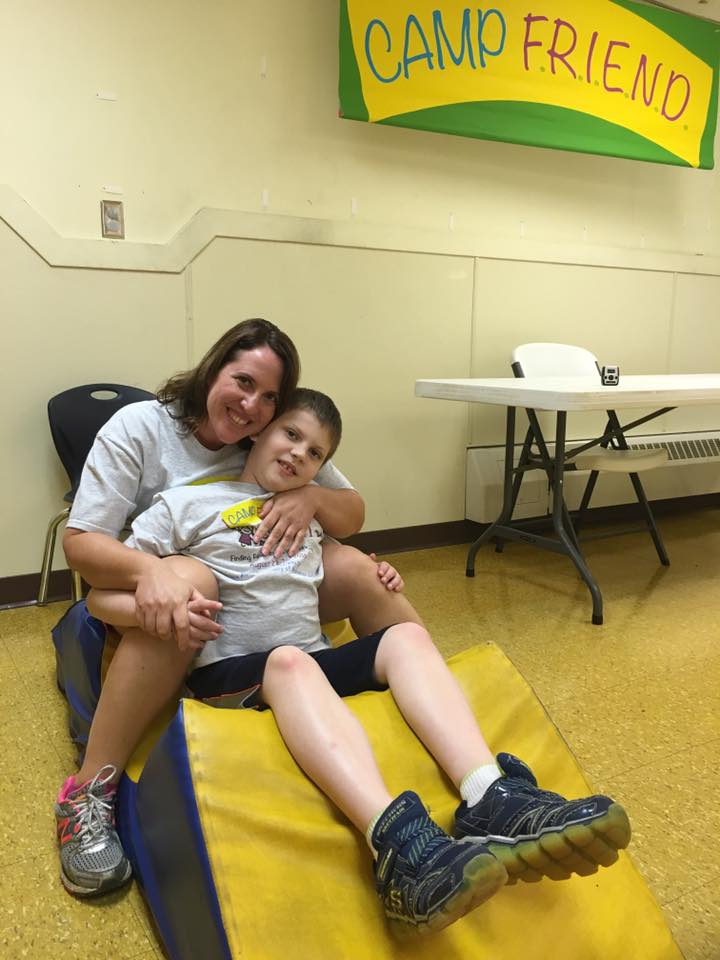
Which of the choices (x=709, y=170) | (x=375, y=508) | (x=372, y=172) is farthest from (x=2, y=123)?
(x=709, y=170)

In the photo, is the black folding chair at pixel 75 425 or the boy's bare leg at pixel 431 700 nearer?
the boy's bare leg at pixel 431 700

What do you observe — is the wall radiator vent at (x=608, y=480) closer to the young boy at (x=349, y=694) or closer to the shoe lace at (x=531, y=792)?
the young boy at (x=349, y=694)

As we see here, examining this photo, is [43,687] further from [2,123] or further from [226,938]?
[2,123]

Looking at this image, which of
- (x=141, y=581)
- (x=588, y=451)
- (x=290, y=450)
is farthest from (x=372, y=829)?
(x=588, y=451)

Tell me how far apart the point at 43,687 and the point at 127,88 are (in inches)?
76.6

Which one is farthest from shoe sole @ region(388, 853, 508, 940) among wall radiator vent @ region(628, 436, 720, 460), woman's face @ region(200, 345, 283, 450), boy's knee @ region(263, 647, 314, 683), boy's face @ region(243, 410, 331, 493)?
wall radiator vent @ region(628, 436, 720, 460)

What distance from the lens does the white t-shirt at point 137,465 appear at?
4.40 feet

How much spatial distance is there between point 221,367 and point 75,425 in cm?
109

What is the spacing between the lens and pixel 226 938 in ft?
2.92

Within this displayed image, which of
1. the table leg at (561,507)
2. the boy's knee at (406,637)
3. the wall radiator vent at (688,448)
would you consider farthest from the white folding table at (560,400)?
the boy's knee at (406,637)

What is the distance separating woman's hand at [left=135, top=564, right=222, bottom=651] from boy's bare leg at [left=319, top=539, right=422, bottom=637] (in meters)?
0.32

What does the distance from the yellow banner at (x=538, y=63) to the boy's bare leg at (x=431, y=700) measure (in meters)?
2.32

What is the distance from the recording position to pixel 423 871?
0.87m

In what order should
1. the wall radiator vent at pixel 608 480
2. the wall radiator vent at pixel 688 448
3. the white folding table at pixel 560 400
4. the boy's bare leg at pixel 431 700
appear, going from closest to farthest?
the boy's bare leg at pixel 431 700 < the white folding table at pixel 560 400 < the wall radiator vent at pixel 608 480 < the wall radiator vent at pixel 688 448
